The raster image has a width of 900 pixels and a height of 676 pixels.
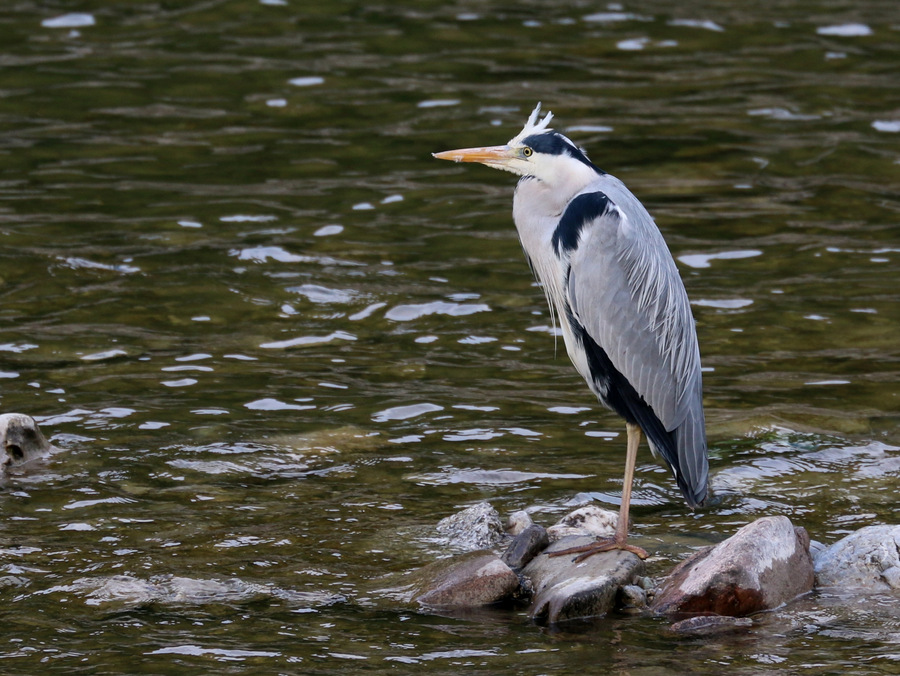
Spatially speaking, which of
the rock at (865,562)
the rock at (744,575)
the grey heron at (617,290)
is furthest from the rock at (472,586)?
the rock at (865,562)

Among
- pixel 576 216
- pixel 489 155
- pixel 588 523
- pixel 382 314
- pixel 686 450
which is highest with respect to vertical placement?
pixel 489 155

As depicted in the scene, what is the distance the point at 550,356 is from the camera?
329 inches

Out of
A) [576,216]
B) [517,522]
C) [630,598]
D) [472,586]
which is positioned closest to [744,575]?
[630,598]

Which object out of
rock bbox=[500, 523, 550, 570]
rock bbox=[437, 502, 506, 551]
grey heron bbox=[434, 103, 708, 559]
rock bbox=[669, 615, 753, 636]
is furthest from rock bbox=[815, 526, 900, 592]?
rock bbox=[437, 502, 506, 551]

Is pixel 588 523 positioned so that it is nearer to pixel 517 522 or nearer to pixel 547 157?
pixel 517 522

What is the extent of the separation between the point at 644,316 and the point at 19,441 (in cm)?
292

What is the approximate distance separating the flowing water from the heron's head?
1.45 m

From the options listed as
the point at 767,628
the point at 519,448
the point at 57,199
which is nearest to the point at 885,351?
the point at 519,448

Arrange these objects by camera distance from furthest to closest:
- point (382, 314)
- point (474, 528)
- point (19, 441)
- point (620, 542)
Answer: point (382, 314) < point (19, 441) < point (474, 528) < point (620, 542)

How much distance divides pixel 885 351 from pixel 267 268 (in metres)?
4.03

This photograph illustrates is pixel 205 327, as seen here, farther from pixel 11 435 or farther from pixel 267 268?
pixel 11 435

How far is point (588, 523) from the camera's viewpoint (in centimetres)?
578

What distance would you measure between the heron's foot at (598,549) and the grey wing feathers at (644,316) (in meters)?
0.54

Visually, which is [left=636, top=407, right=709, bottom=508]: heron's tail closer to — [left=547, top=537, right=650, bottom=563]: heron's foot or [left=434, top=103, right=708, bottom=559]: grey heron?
[left=434, top=103, right=708, bottom=559]: grey heron
